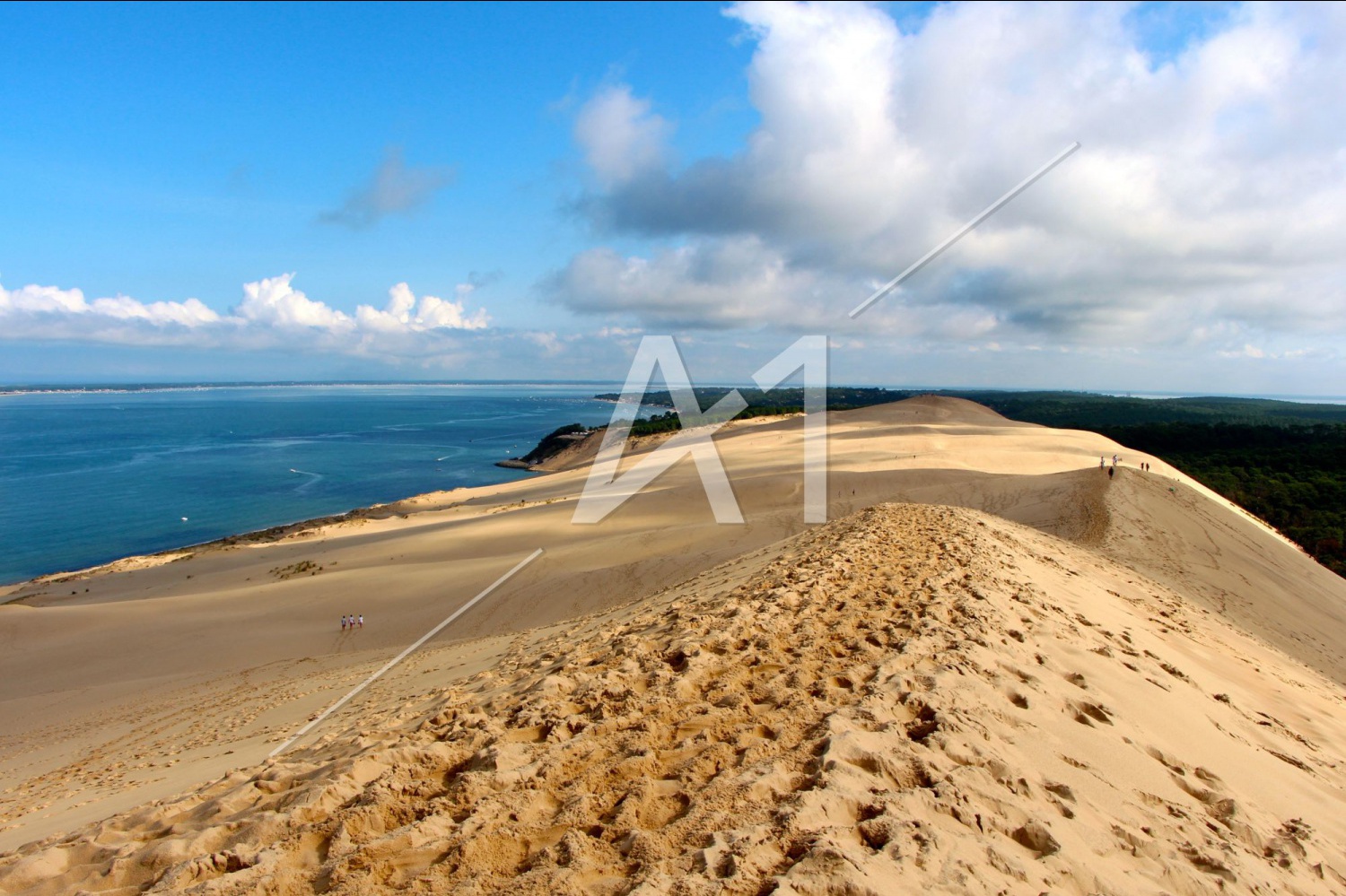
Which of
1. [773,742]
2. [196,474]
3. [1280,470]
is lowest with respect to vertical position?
[196,474]

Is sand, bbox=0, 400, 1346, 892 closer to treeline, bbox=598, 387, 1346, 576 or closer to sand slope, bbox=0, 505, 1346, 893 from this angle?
sand slope, bbox=0, 505, 1346, 893

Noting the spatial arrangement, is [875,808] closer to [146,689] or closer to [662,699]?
[662,699]

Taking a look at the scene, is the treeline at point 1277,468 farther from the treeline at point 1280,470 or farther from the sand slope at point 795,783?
the sand slope at point 795,783

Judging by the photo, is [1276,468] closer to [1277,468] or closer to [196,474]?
[1277,468]

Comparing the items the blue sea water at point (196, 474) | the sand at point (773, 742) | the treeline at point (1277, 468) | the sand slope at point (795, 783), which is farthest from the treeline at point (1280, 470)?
the blue sea water at point (196, 474)

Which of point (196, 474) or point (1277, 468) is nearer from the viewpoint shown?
point (1277, 468)

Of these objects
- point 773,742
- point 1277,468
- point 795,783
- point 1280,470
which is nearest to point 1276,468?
point 1277,468

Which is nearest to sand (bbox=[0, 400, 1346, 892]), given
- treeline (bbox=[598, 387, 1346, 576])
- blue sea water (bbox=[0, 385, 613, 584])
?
treeline (bbox=[598, 387, 1346, 576])

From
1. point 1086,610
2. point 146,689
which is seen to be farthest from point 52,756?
point 1086,610
